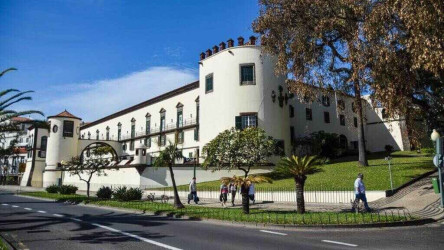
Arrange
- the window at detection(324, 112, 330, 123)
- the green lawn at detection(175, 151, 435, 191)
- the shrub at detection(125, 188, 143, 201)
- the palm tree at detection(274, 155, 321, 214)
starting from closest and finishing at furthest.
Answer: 1. the palm tree at detection(274, 155, 321, 214)
2. the green lawn at detection(175, 151, 435, 191)
3. the shrub at detection(125, 188, 143, 201)
4. the window at detection(324, 112, 330, 123)

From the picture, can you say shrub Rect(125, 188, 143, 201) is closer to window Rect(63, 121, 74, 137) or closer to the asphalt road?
the asphalt road

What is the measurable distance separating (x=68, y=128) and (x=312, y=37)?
45570 mm

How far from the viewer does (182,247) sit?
373 inches

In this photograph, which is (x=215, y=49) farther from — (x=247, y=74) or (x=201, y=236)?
(x=201, y=236)

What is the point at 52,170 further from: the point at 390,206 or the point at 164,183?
the point at 390,206

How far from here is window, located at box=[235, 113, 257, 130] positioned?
36500 mm

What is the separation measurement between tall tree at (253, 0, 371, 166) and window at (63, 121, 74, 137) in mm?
41571

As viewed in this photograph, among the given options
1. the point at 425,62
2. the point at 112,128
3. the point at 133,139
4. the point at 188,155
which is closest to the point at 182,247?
the point at 425,62

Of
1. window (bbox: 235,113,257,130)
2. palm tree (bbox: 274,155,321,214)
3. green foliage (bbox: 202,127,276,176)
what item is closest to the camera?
palm tree (bbox: 274,155,321,214)

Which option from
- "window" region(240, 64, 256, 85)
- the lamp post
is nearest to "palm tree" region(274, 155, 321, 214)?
the lamp post

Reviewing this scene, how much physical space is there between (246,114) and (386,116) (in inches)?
795

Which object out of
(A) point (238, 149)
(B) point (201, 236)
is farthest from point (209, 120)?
(B) point (201, 236)

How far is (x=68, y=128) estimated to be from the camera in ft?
181

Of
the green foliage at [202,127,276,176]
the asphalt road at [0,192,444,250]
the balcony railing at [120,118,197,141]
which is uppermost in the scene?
the balcony railing at [120,118,197,141]
